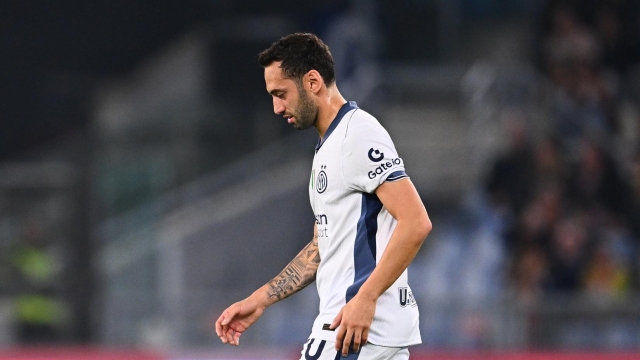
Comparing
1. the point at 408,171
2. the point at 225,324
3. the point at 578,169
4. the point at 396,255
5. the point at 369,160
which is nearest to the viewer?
the point at 396,255

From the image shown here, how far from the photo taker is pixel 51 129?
12547 mm

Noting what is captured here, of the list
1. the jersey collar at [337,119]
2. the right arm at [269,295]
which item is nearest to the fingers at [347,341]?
the right arm at [269,295]

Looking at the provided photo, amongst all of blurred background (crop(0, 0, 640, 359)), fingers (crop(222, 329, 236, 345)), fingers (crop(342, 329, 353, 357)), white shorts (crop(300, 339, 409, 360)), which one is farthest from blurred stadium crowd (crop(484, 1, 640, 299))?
fingers (crop(342, 329, 353, 357))

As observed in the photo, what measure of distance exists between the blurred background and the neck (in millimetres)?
4745

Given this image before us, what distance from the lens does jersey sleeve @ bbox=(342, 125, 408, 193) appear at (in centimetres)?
360

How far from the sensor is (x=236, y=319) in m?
4.07

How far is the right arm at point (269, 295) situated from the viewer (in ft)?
13.3

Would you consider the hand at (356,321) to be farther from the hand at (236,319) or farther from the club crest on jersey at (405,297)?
the hand at (236,319)

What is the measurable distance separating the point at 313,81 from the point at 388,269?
2.29 ft

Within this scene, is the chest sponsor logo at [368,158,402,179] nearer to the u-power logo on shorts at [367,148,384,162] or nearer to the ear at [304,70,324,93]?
the u-power logo on shorts at [367,148,384,162]

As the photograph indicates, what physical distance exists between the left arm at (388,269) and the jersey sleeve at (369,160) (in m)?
0.11

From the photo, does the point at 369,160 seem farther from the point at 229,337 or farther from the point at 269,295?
the point at 229,337

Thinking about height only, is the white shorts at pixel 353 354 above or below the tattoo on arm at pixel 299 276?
below

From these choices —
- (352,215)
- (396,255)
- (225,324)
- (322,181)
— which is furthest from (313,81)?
Answer: (225,324)
